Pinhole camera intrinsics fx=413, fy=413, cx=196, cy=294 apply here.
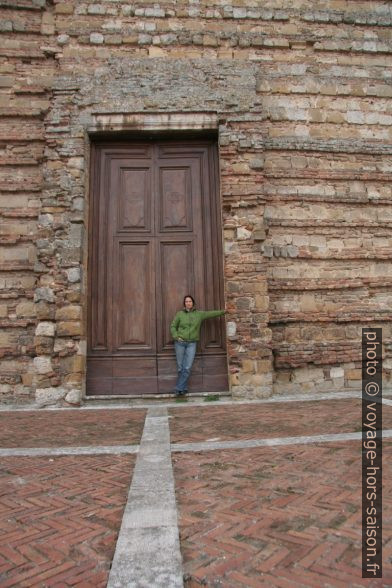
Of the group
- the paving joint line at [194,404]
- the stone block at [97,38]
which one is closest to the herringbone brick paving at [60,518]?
the paving joint line at [194,404]

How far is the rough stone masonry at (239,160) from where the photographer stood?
24.4 ft

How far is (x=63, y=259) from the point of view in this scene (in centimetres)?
741

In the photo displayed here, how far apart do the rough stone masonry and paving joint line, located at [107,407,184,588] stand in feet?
13.7

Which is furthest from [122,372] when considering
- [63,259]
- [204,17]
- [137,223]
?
[204,17]

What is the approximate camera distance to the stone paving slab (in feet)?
14.6

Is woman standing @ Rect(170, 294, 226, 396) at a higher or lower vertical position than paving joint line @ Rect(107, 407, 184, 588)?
higher

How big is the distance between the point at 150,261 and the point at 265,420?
156 inches

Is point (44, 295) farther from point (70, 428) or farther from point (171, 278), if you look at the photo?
point (70, 428)

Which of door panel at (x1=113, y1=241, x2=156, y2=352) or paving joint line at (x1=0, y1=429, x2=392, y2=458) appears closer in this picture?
paving joint line at (x1=0, y1=429, x2=392, y2=458)

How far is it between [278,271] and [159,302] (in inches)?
94.4

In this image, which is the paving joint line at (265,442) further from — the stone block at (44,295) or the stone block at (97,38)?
the stone block at (97,38)

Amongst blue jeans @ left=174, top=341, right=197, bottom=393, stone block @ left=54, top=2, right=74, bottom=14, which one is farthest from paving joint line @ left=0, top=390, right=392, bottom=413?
stone block @ left=54, top=2, right=74, bottom=14

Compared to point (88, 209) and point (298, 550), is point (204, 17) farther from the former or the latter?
point (298, 550)

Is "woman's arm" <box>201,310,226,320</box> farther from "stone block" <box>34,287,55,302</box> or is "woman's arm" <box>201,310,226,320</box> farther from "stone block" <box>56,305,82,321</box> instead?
"stone block" <box>34,287,55,302</box>
